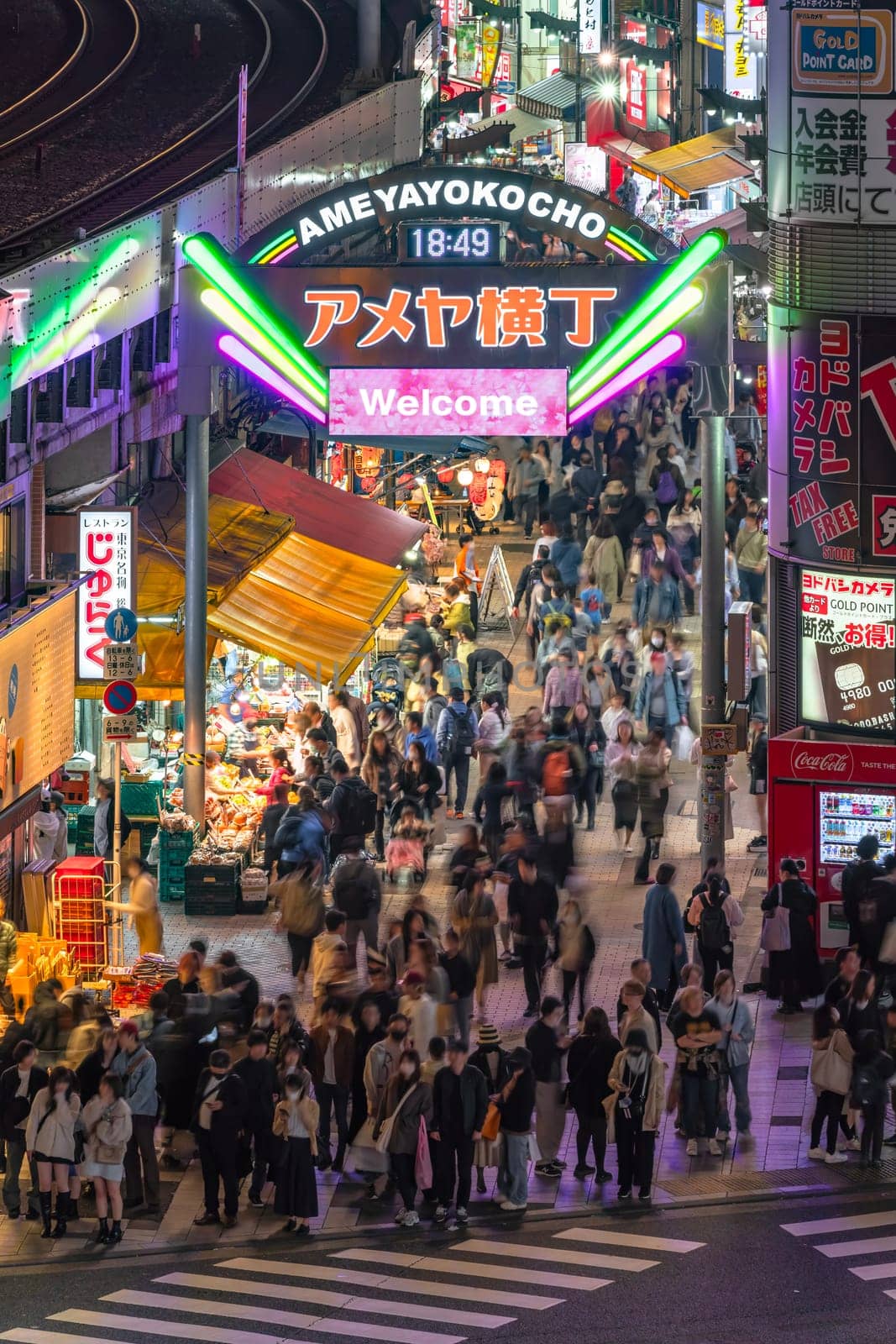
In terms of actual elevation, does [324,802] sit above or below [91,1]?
below

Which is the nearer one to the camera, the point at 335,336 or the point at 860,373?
the point at 860,373

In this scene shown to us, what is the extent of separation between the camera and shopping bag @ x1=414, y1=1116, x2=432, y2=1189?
17.2 meters

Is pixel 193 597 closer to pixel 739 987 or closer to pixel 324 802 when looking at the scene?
pixel 324 802

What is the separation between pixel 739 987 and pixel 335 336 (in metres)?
7.92

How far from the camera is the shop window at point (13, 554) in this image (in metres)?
24.6

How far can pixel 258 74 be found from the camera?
48.0m

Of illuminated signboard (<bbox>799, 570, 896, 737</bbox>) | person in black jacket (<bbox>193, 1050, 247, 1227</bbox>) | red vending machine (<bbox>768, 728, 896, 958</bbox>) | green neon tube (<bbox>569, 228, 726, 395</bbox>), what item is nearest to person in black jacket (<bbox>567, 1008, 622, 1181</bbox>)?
person in black jacket (<bbox>193, 1050, 247, 1227</bbox>)

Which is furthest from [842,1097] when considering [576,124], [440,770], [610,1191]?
[576,124]

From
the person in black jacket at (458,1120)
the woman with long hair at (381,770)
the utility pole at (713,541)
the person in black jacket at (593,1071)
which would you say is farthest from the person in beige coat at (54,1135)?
the woman with long hair at (381,770)

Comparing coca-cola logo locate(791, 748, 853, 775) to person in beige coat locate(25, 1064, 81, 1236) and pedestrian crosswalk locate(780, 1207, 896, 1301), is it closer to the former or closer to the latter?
pedestrian crosswalk locate(780, 1207, 896, 1301)

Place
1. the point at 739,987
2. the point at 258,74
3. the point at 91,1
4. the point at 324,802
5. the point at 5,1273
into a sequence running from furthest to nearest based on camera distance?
1. the point at 91,1
2. the point at 258,74
3. the point at 324,802
4. the point at 739,987
5. the point at 5,1273

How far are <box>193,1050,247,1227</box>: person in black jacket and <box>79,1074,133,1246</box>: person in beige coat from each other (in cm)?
53

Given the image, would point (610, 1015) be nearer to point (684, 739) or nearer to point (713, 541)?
point (713, 541)

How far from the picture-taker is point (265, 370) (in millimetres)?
25562
